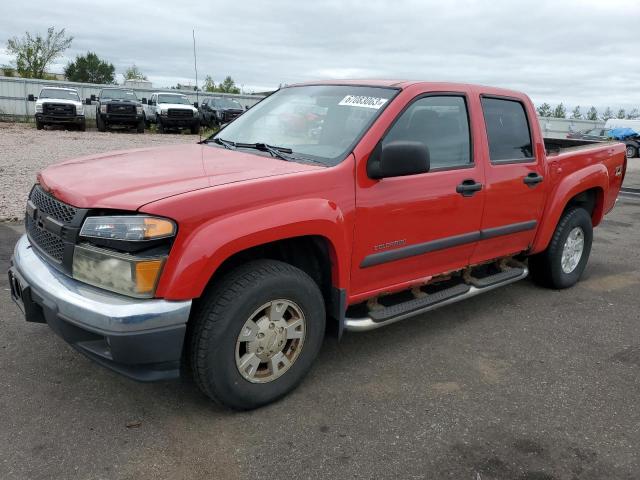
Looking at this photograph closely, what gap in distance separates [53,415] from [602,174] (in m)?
4.81

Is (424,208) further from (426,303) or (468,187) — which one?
(426,303)

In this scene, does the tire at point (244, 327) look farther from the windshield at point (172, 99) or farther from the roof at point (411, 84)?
the windshield at point (172, 99)

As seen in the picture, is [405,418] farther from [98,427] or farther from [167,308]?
[98,427]

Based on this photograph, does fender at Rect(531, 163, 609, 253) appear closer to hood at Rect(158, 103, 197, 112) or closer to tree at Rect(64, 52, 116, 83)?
hood at Rect(158, 103, 197, 112)

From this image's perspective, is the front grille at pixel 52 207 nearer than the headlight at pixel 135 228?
No

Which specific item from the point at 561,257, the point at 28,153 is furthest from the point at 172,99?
the point at 561,257

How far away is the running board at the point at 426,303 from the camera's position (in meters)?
3.31

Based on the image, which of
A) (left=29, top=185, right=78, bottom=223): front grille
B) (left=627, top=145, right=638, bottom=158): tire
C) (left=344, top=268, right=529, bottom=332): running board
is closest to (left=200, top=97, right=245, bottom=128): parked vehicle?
(left=627, top=145, right=638, bottom=158): tire

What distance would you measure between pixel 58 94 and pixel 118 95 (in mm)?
2320

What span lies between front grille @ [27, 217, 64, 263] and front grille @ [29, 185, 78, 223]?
10 cm

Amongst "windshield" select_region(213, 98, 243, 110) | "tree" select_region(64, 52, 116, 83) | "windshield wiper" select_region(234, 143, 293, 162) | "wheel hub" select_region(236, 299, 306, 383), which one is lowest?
"wheel hub" select_region(236, 299, 306, 383)

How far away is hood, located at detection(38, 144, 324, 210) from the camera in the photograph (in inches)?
102

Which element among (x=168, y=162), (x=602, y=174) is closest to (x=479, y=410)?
(x=168, y=162)

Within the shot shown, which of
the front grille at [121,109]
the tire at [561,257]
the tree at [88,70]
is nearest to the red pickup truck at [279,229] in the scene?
the tire at [561,257]
